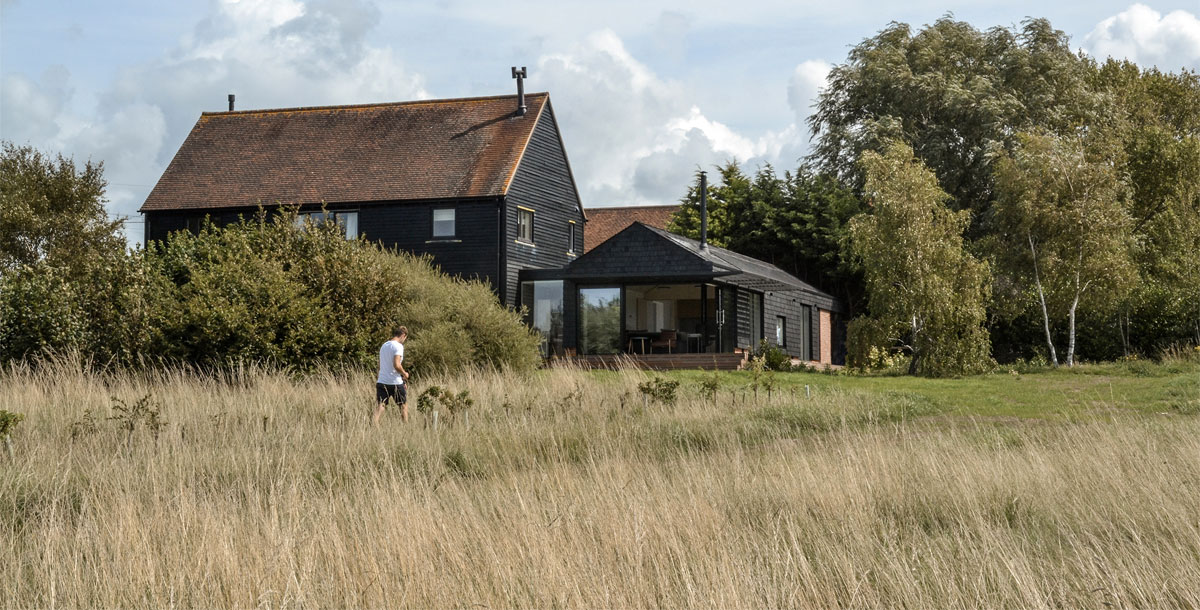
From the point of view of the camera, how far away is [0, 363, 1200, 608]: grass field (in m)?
5.75

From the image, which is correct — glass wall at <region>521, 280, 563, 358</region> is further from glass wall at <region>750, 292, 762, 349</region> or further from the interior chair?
glass wall at <region>750, 292, 762, 349</region>

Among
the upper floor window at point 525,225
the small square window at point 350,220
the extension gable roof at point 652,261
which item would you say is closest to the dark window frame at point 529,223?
the upper floor window at point 525,225

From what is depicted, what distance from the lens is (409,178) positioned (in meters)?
32.5

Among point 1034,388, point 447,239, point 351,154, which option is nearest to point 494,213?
point 447,239

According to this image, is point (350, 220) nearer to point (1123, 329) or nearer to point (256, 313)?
point (256, 313)

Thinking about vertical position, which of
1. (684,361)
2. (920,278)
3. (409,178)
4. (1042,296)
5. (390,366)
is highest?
(409,178)

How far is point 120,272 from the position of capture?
21.3 m

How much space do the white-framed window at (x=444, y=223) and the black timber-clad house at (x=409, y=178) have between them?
0.04 metres

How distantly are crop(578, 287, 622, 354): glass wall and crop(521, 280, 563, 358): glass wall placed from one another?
688 mm

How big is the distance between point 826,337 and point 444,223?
44.5 feet

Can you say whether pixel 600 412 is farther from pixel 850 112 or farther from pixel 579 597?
pixel 850 112

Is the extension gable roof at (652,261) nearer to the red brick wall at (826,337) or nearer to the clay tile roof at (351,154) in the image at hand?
the clay tile roof at (351,154)

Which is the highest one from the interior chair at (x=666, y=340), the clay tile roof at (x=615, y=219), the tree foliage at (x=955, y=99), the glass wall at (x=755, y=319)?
the tree foliage at (x=955, y=99)

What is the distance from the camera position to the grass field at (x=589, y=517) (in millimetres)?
5750
